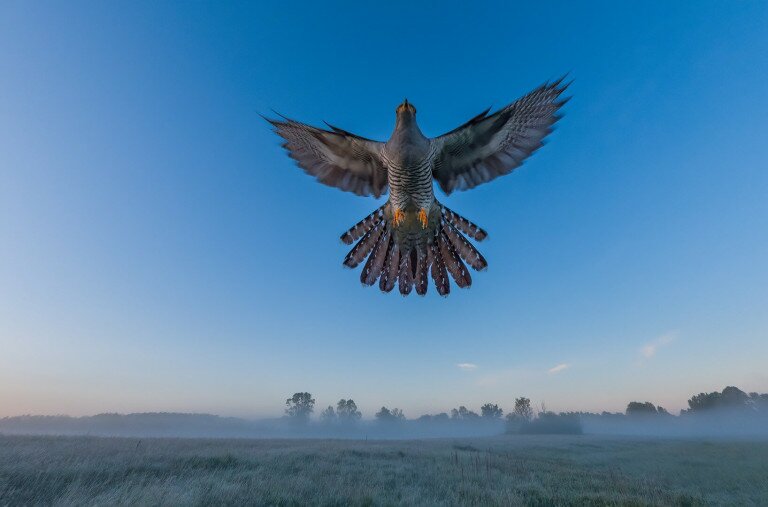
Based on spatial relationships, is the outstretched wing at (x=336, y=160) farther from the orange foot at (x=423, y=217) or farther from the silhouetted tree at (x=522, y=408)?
the silhouetted tree at (x=522, y=408)

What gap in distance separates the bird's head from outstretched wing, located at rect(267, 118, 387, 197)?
37.9 inches

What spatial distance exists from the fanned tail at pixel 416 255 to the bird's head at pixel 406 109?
202 centimetres

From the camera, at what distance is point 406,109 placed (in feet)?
21.1

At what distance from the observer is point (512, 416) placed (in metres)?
109

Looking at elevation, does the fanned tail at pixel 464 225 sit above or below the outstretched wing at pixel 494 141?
below

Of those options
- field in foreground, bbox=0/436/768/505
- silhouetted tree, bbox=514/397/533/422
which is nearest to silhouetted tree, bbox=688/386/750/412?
silhouetted tree, bbox=514/397/533/422

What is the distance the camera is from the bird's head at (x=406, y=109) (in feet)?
21.1

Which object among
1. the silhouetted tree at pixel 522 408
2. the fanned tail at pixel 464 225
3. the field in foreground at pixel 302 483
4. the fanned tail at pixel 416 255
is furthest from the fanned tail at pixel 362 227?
the silhouetted tree at pixel 522 408

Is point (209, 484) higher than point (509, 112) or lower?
lower

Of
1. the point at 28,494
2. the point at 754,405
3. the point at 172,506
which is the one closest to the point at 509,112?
the point at 172,506

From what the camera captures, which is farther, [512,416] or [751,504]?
[512,416]

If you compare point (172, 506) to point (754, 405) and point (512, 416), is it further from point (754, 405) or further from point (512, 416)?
point (754, 405)

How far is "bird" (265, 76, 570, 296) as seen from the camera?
6637mm

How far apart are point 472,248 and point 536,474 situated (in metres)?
13.8
